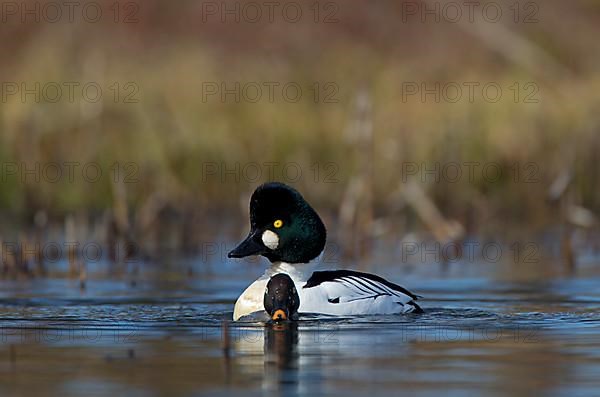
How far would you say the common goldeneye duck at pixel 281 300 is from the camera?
29.7 feet

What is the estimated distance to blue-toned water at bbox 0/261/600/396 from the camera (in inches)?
258

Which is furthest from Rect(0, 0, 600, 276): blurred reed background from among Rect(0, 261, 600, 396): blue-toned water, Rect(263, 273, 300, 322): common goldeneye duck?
Rect(263, 273, 300, 322): common goldeneye duck

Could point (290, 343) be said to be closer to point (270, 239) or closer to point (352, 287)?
point (352, 287)

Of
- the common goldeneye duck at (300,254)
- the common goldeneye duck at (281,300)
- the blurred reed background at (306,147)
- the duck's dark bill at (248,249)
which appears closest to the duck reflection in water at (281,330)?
the common goldeneye duck at (281,300)

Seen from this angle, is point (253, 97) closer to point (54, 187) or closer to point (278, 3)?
point (54, 187)

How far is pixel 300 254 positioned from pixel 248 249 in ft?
1.10

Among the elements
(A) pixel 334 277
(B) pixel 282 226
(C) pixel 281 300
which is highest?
(B) pixel 282 226

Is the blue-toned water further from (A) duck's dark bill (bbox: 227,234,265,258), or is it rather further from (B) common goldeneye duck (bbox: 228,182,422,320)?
(A) duck's dark bill (bbox: 227,234,265,258)

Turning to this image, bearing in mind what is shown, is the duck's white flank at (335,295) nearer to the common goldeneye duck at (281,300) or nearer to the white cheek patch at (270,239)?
the common goldeneye duck at (281,300)

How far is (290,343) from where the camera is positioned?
8.12 meters

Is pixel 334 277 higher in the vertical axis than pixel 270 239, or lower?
lower

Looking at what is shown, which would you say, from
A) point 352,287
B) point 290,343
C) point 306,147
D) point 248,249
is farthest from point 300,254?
point 306,147

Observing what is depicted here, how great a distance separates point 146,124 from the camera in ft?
54.5

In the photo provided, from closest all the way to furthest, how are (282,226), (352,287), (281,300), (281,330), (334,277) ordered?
(281,330) < (281,300) < (352,287) < (334,277) < (282,226)
